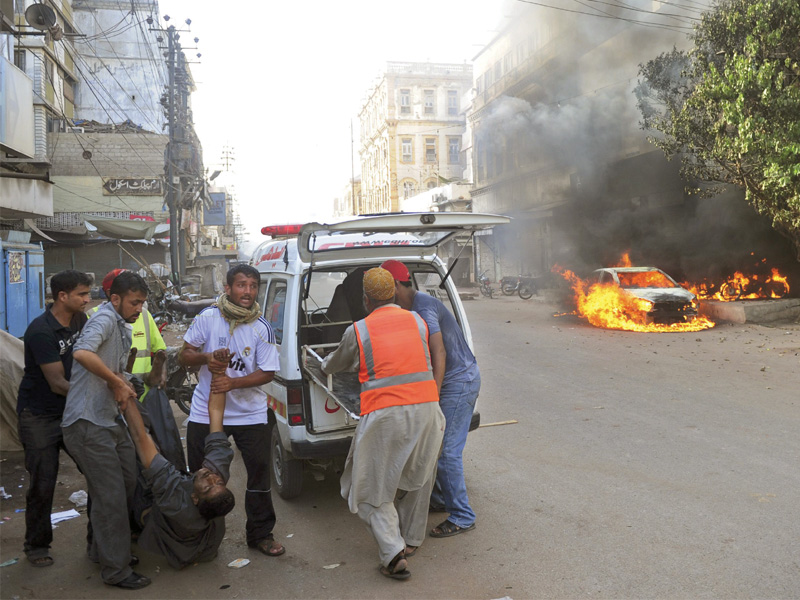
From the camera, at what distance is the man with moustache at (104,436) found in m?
3.35

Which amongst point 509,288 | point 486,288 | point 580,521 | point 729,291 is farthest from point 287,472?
point 486,288

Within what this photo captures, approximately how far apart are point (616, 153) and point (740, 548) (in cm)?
2294

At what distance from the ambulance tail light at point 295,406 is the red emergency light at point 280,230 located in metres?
1.61

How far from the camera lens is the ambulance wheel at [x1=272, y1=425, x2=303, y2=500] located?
15.2ft

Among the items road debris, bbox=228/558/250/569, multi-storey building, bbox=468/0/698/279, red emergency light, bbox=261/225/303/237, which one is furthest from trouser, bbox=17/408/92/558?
multi-storey building, bbox=468/0/698/279

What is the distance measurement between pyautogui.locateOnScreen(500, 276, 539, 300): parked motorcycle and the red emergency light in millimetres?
21874

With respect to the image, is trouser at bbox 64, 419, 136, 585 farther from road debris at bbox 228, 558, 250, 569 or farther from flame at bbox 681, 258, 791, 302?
flame at bbox 681, 258, 791, 302

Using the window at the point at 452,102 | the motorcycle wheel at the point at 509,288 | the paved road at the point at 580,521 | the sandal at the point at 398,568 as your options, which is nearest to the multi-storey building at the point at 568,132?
the motorcycle wheel at the point at 509,288

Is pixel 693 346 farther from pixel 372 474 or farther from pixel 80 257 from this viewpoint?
pixel 80 257

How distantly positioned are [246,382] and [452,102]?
62.1 meters

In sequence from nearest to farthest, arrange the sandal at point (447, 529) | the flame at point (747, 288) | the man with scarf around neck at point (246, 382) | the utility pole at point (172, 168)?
1. the man with scarf around neck at point (246, 382)
2. the sandal at point (447, 529)
3. the flame at point (747, 288)
4. the utility pole at point (172, 168)

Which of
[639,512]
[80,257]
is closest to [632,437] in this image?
[639,512]

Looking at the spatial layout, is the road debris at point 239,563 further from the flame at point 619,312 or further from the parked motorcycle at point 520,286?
the parked motorcycle at point 520,286

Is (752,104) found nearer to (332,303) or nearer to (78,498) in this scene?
(332,303)
